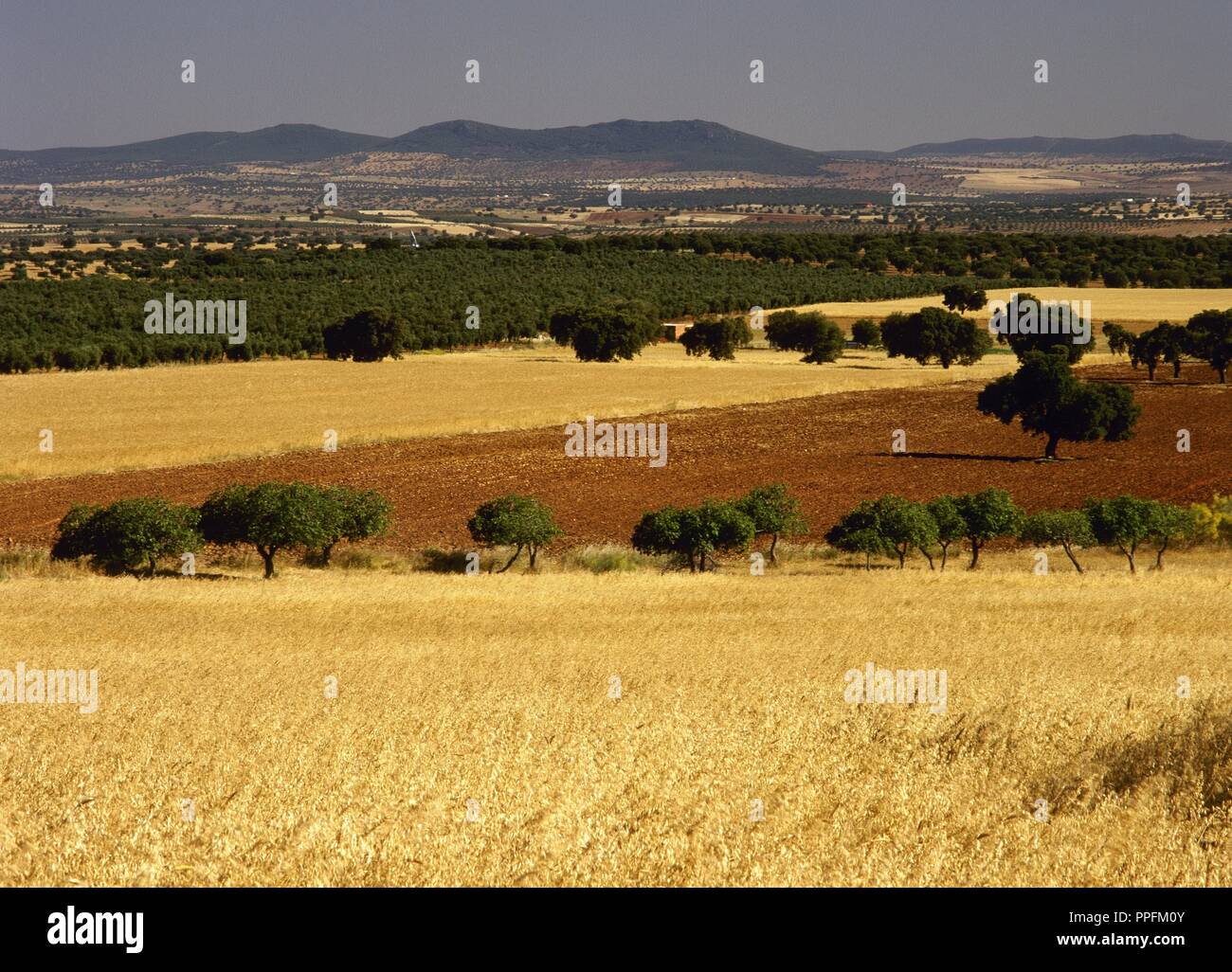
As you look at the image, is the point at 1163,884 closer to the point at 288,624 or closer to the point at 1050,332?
the point at 288,624

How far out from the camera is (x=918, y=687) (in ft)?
53.3

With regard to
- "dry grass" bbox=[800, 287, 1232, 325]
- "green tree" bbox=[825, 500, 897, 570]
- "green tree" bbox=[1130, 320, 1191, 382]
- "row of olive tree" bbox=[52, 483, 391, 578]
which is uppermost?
"dry grass" bbox=[800, 287, 1232, 325]

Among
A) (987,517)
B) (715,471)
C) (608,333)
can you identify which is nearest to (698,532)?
(987,517)

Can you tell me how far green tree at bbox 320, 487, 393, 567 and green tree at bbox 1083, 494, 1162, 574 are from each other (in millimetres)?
21512

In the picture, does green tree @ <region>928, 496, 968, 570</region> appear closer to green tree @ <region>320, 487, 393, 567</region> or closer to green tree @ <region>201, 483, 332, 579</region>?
green tree @ <region>320, 487, 393, 567</region>

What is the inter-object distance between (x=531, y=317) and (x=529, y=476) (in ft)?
228

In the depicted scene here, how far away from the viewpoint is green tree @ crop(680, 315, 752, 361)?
109 meters

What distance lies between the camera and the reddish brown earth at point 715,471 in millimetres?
49688

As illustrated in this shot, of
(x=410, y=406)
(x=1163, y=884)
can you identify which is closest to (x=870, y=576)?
(x=1163, y=884)

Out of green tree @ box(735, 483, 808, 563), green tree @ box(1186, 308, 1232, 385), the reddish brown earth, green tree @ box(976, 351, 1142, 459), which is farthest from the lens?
green tree @ box(1186, 308, 1232, 385)

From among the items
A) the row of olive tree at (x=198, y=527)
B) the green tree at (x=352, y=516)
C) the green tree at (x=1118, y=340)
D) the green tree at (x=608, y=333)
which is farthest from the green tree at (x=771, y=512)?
the green tree at (x=1118, y=340)

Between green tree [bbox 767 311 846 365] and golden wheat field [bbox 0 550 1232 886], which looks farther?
green tree [bbox 767 311 846 365]

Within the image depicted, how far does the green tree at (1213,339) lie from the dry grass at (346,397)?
13.2 metres
